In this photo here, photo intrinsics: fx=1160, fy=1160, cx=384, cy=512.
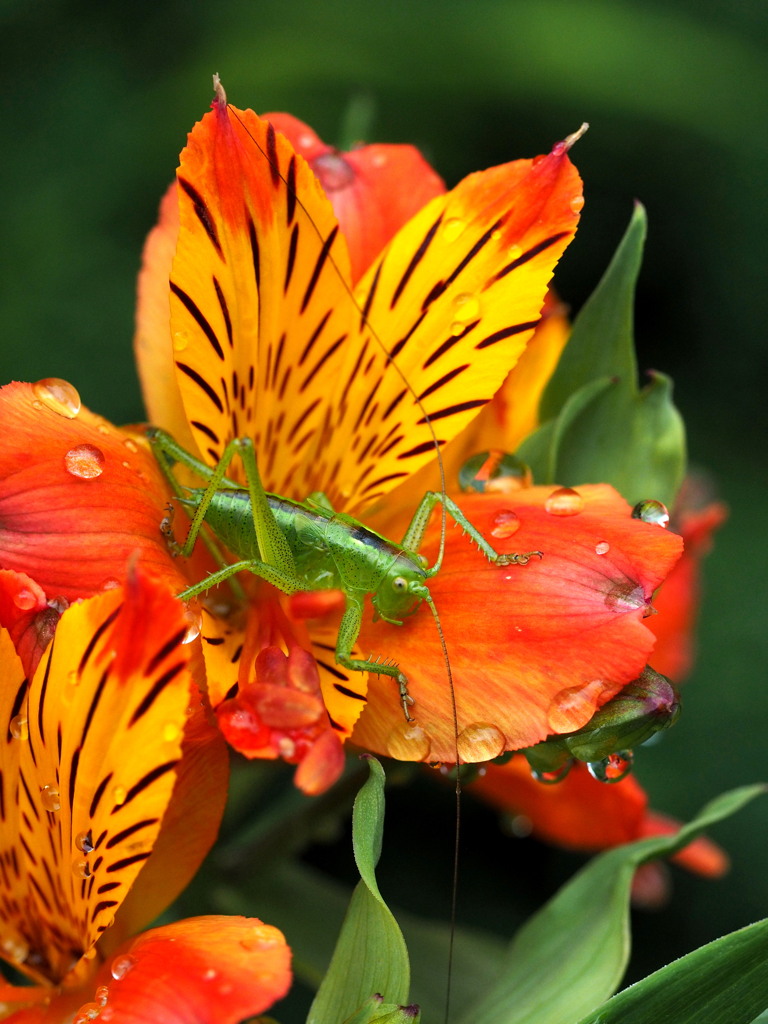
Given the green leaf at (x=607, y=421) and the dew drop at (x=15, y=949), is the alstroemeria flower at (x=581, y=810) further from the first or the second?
the dew drop at (x=15, y=949)

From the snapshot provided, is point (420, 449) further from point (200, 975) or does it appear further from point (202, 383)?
point (200, 975)

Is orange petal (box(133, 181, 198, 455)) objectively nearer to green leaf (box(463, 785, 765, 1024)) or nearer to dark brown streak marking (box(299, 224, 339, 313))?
dark brown streak marking (box(299, 224, 339, 313))

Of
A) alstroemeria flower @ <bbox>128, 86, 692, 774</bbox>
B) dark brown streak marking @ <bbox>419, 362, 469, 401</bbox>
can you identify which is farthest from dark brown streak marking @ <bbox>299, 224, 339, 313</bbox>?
dark brown streak marking @ <bbox>419, 362, 469, 401</bbox>

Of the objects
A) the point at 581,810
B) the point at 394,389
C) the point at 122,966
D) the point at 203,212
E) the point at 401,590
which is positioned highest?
the point at 203,212

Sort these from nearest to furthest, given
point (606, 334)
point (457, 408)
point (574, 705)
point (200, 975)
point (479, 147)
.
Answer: point (200, 975) < point (574, 705) < point (457, 408) < point (606, 334) < point (479, 147)

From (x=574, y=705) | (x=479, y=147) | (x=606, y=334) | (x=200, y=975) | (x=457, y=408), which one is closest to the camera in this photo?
(x=200, y=975)

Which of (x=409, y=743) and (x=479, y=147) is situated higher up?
(x=479, y=147)

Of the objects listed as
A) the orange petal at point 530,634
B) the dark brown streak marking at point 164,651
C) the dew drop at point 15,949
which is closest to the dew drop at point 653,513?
the orange petal at point 530,634

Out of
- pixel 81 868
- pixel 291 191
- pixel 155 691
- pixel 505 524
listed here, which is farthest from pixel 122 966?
pixel 291 191
